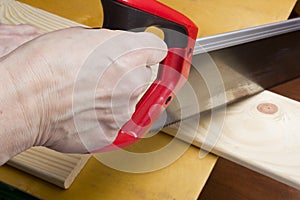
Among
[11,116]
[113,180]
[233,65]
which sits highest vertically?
[11,116]

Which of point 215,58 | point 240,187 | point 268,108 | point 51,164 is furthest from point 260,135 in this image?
point 240,187

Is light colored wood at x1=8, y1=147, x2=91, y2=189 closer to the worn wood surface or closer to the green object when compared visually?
the green object

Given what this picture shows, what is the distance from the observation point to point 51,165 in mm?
897

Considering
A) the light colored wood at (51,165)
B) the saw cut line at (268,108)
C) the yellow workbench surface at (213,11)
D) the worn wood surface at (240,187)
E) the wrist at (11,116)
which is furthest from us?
the worn wood surface at (240,187)

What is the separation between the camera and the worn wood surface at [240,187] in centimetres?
163

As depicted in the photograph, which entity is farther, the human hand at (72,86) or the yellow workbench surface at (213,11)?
the yellow workbench surface at (213,11)

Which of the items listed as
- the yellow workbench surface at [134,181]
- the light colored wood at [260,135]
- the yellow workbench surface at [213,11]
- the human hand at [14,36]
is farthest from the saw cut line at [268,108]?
the human hand at [14,36]

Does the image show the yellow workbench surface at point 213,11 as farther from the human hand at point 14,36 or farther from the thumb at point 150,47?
the thumb at point 150,47

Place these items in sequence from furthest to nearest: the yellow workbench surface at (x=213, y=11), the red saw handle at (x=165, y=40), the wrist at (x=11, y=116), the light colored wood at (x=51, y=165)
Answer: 1. the yellow workbench surface at (x=213, y=11)
2. the light colored wood at (x=51, y=165)
3. the red saw handle at (x=165, y=40)
4. the wrist at (x=11, y=116)

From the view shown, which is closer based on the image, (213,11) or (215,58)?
(215,58)

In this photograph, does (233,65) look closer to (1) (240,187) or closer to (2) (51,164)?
(2) (51,164)

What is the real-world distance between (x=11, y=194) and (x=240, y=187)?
3.07 ft

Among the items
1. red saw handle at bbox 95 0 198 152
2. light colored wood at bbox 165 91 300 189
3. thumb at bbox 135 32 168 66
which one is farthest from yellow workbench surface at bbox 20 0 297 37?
thumb at bbox 135 32 168 66

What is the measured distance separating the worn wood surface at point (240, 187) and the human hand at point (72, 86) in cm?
99
